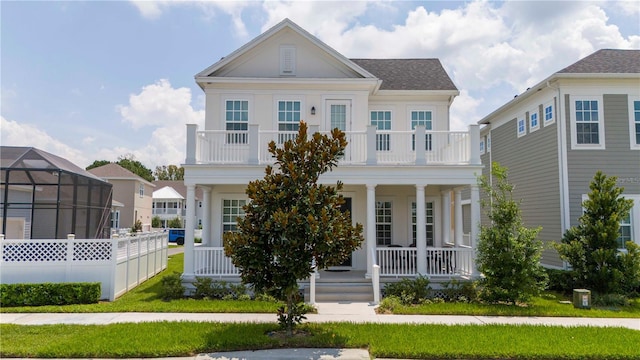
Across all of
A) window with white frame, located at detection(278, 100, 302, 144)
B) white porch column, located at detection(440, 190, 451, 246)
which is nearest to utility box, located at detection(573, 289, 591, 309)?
white porch column, located at detection(440, 190, 451, 246)

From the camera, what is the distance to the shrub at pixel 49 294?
944 cm

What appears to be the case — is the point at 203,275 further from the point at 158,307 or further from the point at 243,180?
the point at 243,180

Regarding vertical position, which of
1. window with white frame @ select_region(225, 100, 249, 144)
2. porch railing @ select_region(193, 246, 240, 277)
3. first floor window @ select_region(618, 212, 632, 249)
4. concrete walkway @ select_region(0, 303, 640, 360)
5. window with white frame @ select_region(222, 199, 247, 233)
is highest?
window with white frame @ select_region(225, 100, 249, 144)

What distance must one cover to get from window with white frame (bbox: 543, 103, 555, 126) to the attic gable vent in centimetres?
918

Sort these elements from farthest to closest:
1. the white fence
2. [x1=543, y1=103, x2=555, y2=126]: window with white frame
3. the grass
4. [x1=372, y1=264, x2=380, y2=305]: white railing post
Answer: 1. [x1=543, y1=103, x2=555, y2=126]: window with white frame
2. [x1=372, y1=264, x2=380, y2=305]: white railing post
3. the white fence
4. the grass

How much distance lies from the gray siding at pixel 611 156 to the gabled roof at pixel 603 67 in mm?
751

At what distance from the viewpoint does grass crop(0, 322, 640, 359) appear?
20.2 feet

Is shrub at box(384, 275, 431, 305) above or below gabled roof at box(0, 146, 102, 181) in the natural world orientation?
below

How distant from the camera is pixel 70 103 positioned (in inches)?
543

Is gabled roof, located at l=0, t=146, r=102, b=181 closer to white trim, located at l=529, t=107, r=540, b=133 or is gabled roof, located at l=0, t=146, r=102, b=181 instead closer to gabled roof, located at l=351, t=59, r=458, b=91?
gabled roof, located at l=351, t=59, r=458, b=91

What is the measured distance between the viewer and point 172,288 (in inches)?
410

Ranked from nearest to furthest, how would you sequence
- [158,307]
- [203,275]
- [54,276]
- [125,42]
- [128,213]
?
[158,307]
[54,276]
[203,275]
[125,42]
[128,213]

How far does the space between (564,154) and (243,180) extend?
10748 millimetres

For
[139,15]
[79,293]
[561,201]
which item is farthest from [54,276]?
[561,201]
